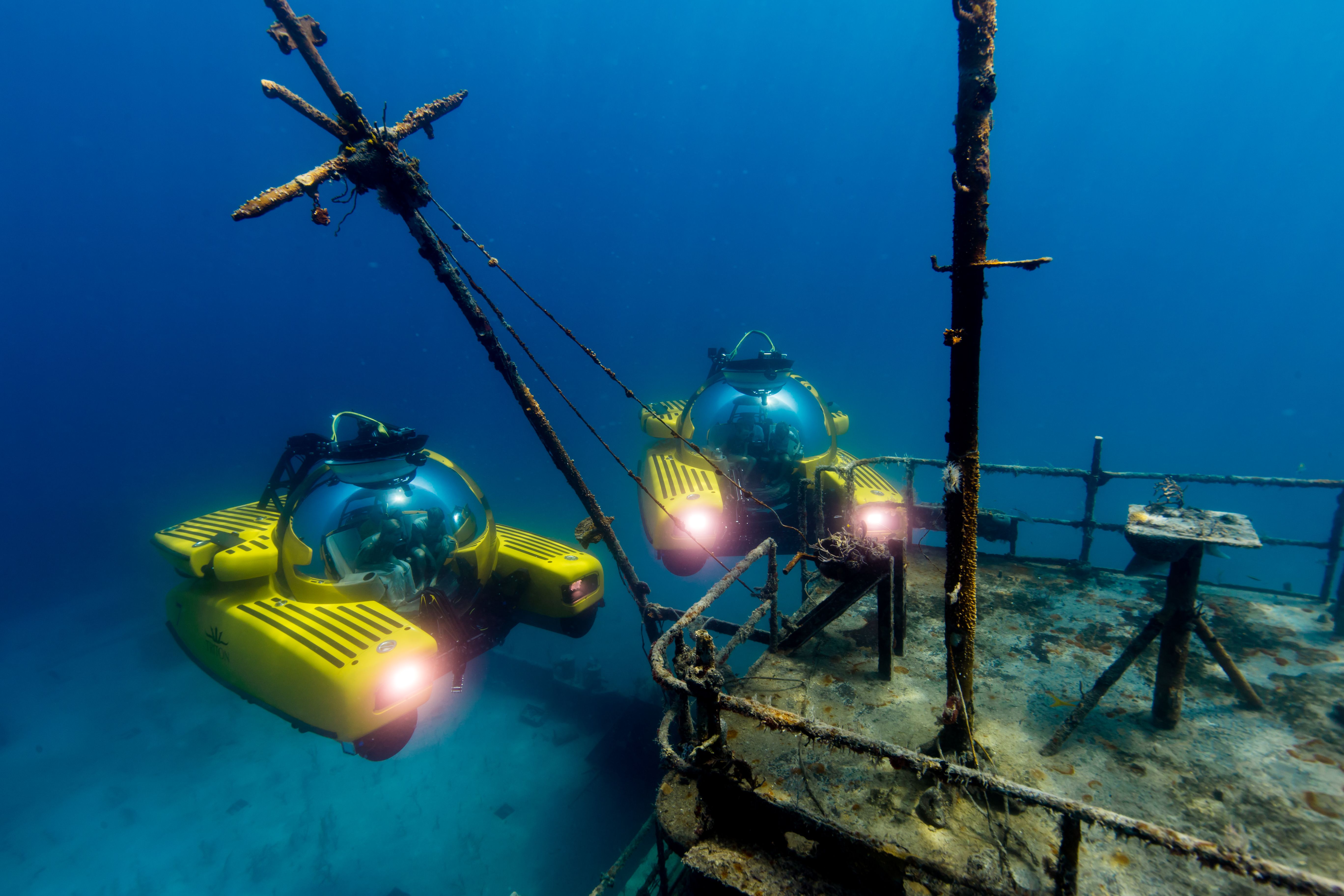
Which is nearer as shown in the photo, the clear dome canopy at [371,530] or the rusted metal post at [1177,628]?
the rusted metal post at [1177,628]

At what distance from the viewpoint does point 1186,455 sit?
75188mm

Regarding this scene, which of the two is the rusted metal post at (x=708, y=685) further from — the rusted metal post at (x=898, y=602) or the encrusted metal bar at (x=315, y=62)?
the encrusted metal bar at (x=315, y=62)

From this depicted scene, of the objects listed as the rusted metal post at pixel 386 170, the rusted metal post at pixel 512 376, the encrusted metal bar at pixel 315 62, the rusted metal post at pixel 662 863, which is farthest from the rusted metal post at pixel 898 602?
the encrusted metal bar at pixel 315 62

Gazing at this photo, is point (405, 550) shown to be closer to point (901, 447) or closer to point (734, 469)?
point (734, 469)

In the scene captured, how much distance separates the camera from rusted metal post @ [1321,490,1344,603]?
511 cm

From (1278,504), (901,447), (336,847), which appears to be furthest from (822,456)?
(1278,504)

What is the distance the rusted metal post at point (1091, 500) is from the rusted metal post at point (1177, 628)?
2468 mm

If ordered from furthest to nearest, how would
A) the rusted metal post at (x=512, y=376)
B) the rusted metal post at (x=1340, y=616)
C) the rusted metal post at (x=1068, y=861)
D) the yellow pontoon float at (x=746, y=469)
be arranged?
the yellow pontoon float at (x=746, y=469)
the rusted metal post at (x=512, y=376)
the rusted metal post at (x=1340, y=616)
the rusted metal post at (x=1068, y=861)

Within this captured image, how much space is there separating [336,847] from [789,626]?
27.3 feet

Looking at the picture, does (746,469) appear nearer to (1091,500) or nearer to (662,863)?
(1091,500)

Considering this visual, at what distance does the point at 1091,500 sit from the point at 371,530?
852 centimetres

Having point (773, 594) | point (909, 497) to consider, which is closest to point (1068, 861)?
point (773, 594)

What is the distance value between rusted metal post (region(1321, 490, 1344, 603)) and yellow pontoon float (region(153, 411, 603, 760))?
7.79 metres

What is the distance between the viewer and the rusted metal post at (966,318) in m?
2.38
